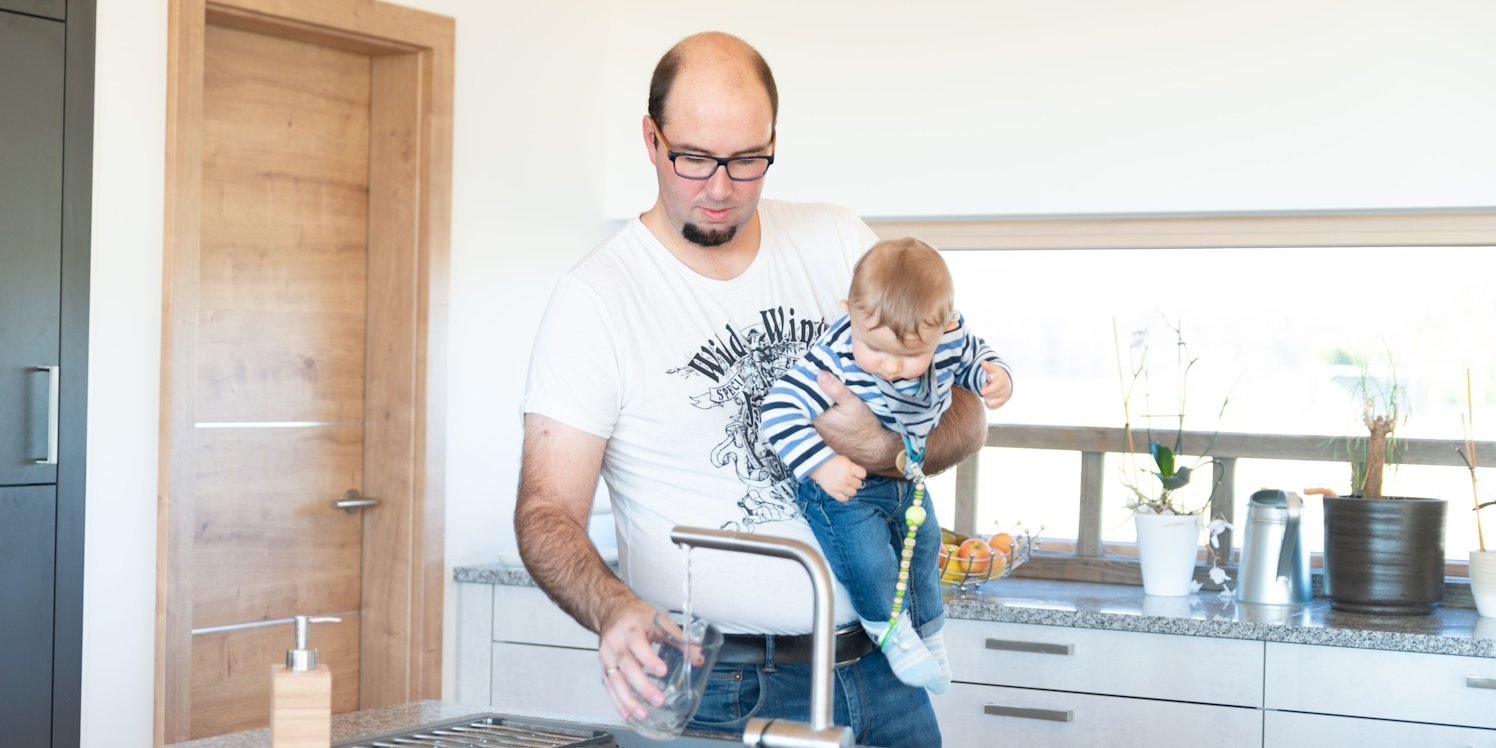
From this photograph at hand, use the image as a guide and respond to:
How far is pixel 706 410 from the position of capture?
1.89m

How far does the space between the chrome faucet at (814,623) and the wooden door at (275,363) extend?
224 centimetres

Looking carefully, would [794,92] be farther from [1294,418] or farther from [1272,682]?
[1272,682]

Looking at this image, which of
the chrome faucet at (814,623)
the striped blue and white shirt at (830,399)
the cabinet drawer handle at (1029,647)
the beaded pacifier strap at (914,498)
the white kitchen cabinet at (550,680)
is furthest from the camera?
the white kitchen cabinet at (550,680)

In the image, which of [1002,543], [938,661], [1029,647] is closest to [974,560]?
[1002,543]

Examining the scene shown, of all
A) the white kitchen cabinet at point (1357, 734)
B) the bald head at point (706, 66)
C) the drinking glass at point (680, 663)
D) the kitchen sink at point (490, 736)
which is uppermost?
the bald head at point (706, 66)

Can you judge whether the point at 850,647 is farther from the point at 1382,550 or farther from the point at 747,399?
Answer: the point at 1382,550

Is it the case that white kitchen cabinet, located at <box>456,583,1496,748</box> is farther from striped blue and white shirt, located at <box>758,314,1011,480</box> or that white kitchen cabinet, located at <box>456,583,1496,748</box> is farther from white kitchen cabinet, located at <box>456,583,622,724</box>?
striped blue and white shirt, located at <box>758,314,1011,480</box>

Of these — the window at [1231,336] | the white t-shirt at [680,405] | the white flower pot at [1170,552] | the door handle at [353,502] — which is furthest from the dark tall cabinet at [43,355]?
the white flower pot at [1170,552]

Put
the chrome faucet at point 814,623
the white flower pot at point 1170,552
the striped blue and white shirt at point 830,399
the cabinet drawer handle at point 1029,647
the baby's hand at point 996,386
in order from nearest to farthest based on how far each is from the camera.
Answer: the chrome faucet at point 814,623 → the striped blue and white shirt at point 830,399 → the baby's hand at point 996,386 → the cabinet drawer handle at point 1029,647 → the white flower pot at point 1170,552

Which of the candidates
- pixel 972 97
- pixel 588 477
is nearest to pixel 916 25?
pixel 972 97

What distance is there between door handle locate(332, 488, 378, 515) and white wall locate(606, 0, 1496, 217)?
127cm

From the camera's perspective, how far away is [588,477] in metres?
1.82

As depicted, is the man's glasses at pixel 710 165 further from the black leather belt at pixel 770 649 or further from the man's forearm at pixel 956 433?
the black leather belt at pixel 770 649

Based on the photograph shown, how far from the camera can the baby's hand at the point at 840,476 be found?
1.81 m
